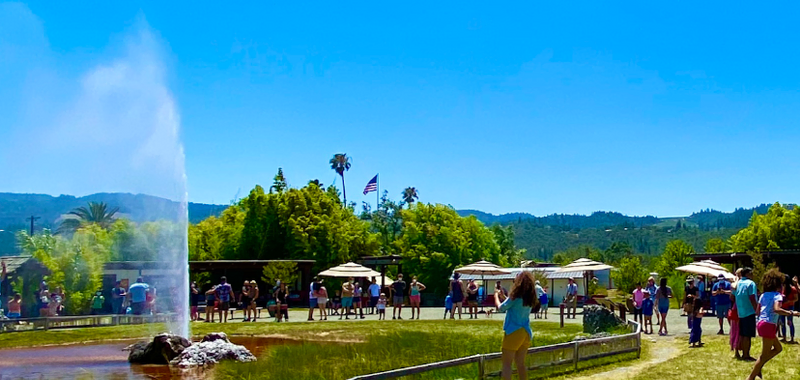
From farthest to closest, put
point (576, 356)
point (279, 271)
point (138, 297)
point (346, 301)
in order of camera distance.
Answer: point (279, 271) < point (346, 301) < point (138, 297) < point (576, 356)

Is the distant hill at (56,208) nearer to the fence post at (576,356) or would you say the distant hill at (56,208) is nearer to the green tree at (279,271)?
the green tree at (279,271)

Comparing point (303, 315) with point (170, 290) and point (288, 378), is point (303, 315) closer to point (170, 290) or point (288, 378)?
point (170, 290)

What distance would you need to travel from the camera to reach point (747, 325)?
13094 mm

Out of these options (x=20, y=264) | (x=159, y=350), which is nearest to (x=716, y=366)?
(x=159, y=350)

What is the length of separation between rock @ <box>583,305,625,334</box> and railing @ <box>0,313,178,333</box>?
12.2 meters

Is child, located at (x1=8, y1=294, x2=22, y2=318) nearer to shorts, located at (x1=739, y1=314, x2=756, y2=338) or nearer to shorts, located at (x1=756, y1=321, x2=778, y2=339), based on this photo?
shorts, located at (x1=739, y1=314, x2=756, y2=338)

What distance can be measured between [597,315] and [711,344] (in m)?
3.09

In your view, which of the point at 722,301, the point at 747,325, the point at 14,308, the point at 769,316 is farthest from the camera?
the point at 14,308

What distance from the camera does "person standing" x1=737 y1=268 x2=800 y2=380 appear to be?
11.0 metres

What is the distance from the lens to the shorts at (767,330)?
36.2 ft

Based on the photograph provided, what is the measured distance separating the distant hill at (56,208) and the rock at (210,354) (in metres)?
6.90

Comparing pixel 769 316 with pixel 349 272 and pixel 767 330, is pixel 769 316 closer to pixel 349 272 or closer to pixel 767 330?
pixel 767 330

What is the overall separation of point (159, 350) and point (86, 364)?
5.46 feet

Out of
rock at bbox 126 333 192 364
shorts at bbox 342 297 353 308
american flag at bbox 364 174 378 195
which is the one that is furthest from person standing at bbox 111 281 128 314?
american flag at bbox 364 174 378 195
